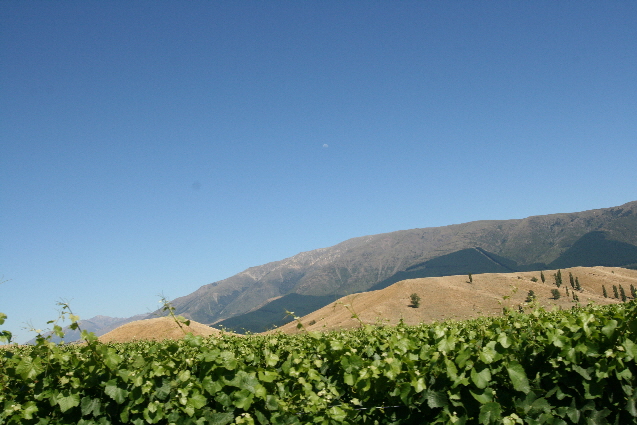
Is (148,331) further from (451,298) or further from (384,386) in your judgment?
(384,386)

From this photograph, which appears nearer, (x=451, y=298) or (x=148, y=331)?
(x=148, y=331)

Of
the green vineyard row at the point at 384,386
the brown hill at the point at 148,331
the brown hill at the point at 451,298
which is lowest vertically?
the brown hill at the point at 451,298

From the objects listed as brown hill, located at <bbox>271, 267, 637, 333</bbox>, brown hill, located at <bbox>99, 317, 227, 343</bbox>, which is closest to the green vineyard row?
brown hill, located at <bbox>99, 317, 227, 343</bbox>

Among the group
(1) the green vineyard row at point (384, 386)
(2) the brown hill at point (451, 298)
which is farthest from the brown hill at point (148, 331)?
(1) the green vineyard row at point (384, 386)

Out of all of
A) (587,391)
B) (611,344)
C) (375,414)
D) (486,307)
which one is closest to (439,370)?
(375,414)

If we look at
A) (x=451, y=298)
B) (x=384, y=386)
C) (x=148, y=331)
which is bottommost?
(x=451, y=298)

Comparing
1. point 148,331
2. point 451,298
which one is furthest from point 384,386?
point 451,298

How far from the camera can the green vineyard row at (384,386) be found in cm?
433

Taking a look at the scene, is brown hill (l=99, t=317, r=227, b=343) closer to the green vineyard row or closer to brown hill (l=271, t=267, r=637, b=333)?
brown hill (l=271, t=267, r=637, b=333)

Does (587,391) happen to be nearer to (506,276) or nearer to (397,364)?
(397,364)

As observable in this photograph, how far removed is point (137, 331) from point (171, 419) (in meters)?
68.2

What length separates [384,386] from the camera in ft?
15.2

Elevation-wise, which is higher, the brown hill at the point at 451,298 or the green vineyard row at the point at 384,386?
the green vineyard row at the point at 384,386

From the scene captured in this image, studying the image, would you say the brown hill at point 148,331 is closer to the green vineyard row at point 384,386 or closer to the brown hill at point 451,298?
the brown hill at point 451,298
